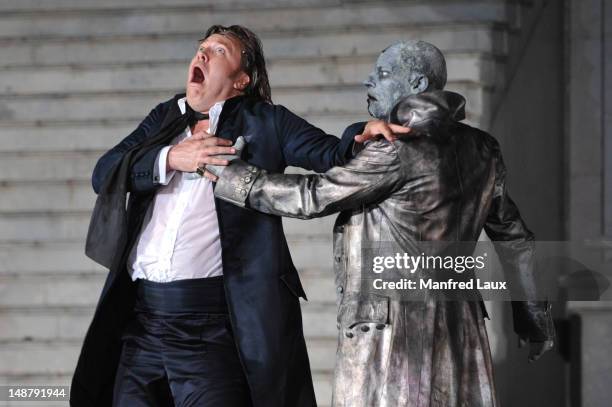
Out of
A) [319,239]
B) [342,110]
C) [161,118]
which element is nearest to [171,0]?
[342,110]

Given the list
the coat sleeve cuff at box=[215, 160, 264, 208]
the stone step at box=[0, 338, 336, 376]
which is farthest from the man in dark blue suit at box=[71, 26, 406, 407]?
the stone step at box=[0, 338, 336, 376]

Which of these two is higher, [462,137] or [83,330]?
[462,137]

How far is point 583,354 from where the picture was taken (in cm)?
739

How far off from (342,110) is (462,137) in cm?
433

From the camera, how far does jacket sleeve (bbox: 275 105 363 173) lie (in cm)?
454

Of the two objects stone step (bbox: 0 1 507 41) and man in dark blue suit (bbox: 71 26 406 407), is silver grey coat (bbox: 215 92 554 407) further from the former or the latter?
stone step (bbox: 0 1 507 41)

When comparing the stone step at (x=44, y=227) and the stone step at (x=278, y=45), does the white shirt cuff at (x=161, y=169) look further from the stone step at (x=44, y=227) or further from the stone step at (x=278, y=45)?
the stone step at (x=278, y=45)

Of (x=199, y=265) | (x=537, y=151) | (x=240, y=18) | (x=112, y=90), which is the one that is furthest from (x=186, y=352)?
(x=537, y=151)

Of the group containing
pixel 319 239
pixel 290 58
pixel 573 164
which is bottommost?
pixel 319 239

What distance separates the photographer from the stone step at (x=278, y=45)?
8633mm

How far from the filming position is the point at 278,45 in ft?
29.0

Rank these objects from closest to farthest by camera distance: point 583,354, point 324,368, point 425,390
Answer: point 425,390, point 583,354, point 324,368

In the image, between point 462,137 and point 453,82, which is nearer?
point 462,137

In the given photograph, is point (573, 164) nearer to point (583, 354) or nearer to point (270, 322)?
point (583, 354)
